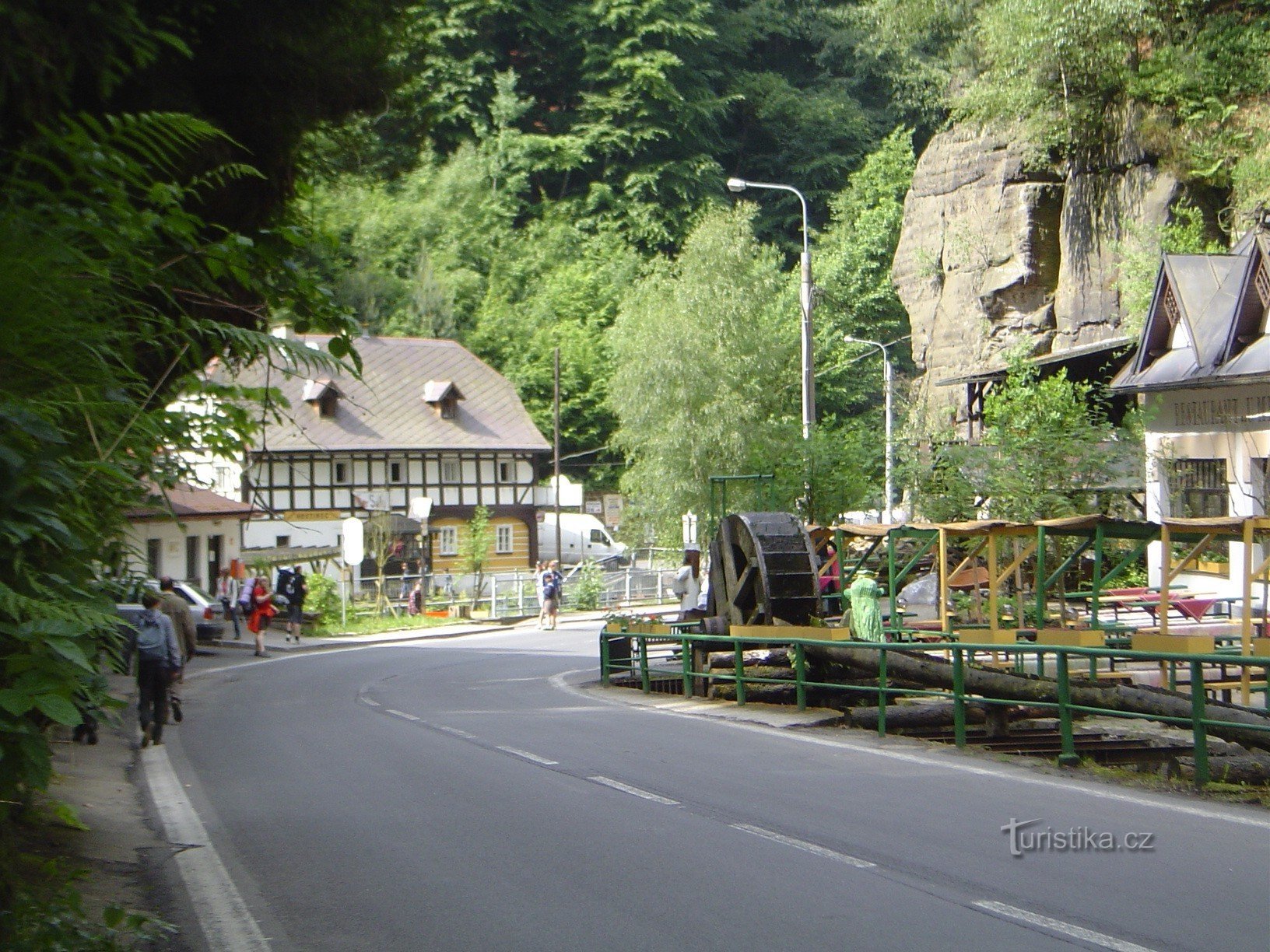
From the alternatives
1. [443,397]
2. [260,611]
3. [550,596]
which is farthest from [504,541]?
[260,611]

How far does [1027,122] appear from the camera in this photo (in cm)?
3403

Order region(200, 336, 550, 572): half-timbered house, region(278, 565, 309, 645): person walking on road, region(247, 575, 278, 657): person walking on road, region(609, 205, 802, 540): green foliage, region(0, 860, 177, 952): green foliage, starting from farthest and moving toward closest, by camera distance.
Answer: region(200, 336, 550, 572): half-timbered house
region(609, 205, 802, 540): green foliage
region(278, 565, 309, 645): person walking on road
region(247, 575, 278, 657): person walking on road
region(0, 860, 177, 952): green foliage

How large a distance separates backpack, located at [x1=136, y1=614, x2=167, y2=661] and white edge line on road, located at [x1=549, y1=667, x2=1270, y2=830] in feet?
19.9

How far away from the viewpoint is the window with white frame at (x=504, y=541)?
56125 millimetres

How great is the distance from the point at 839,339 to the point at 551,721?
43.4 meters

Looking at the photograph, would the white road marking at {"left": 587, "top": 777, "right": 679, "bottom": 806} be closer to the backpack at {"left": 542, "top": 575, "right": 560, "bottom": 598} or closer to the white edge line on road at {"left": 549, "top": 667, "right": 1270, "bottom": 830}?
the white edge line on road at {"left": 549, "top": 667, "right": 1270, "bottom": 830}

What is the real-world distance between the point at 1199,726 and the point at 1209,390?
52.5 ft

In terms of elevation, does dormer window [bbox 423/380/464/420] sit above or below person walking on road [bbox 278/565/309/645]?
above

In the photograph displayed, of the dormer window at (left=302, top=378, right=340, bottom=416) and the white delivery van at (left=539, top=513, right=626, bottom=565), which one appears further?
the white delivery van at (left=539, top=513, right=626, bottom=565)

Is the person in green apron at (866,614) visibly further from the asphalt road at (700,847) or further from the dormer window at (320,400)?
the dormer window at (320,400)

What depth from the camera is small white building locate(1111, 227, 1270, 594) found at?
23250mm

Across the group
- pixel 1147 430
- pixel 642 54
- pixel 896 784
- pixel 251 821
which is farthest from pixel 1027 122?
pixel 642 54

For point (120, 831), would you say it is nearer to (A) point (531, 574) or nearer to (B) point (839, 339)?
(A) point (531, 574)

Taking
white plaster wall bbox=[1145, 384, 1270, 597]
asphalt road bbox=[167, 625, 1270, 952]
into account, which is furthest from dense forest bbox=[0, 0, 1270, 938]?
white plaster wall bbox=[1145, 384, 1270, 597]
